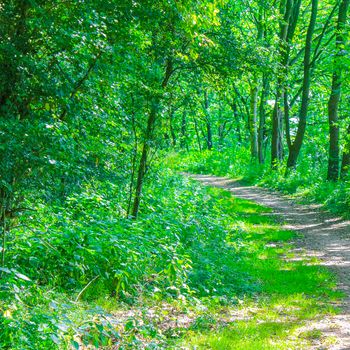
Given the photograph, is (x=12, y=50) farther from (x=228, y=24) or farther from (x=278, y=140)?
(x=278, y=140)

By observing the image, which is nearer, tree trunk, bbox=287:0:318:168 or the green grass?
the green grass

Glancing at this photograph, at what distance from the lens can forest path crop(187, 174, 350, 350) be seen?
654 centimetres

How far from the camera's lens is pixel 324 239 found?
12.1 m

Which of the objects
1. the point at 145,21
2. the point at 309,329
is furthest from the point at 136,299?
the point at 145,21

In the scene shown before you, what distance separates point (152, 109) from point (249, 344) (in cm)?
432

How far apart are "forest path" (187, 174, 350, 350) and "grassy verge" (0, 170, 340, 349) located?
0.76 feet

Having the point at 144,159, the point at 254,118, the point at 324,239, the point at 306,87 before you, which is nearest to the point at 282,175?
the point at 306,87

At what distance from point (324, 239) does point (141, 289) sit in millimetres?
6537

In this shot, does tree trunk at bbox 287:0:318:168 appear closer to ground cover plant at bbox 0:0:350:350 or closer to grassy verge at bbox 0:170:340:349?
ground cover plant at bbox 0:0:350:350

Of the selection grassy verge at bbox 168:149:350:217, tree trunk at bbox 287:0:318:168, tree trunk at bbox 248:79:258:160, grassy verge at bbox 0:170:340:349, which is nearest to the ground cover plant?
grassy verge at bbox 0:170:340:349

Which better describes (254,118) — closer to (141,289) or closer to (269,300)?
(269,300)

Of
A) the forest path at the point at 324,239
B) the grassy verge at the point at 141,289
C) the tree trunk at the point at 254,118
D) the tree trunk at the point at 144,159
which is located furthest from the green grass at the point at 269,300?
the tree trunk at the point at 254,118

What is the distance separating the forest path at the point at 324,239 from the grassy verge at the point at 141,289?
23cm

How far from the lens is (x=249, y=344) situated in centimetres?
582
